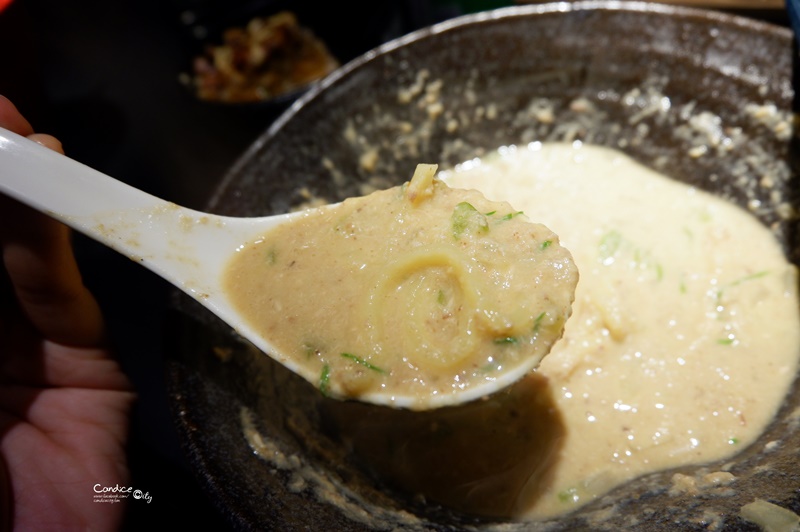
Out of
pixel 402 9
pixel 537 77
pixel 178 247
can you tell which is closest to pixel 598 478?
pixel 178 247

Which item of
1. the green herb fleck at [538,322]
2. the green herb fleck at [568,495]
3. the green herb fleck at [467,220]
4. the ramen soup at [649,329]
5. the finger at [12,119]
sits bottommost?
the green herb fleck at [568,495]

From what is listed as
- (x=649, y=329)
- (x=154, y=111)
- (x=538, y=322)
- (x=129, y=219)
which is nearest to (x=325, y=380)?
(x=538, y=322)

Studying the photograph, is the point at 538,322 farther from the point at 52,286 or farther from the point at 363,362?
the point at 52,286

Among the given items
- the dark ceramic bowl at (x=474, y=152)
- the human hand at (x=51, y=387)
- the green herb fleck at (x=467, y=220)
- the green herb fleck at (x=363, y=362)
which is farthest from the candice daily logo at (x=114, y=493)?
the green herb fleck at (x=467, y=220)

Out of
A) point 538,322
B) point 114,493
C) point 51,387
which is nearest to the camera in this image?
point 538,322

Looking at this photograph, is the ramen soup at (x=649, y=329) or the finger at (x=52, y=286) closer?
the finger at (x=52, y=286)

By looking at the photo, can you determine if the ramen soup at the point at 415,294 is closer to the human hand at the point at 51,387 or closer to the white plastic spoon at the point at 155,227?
the white plastic spoon at the point at 155,227

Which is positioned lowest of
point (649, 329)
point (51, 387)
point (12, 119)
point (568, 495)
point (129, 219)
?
point (568, 495)
